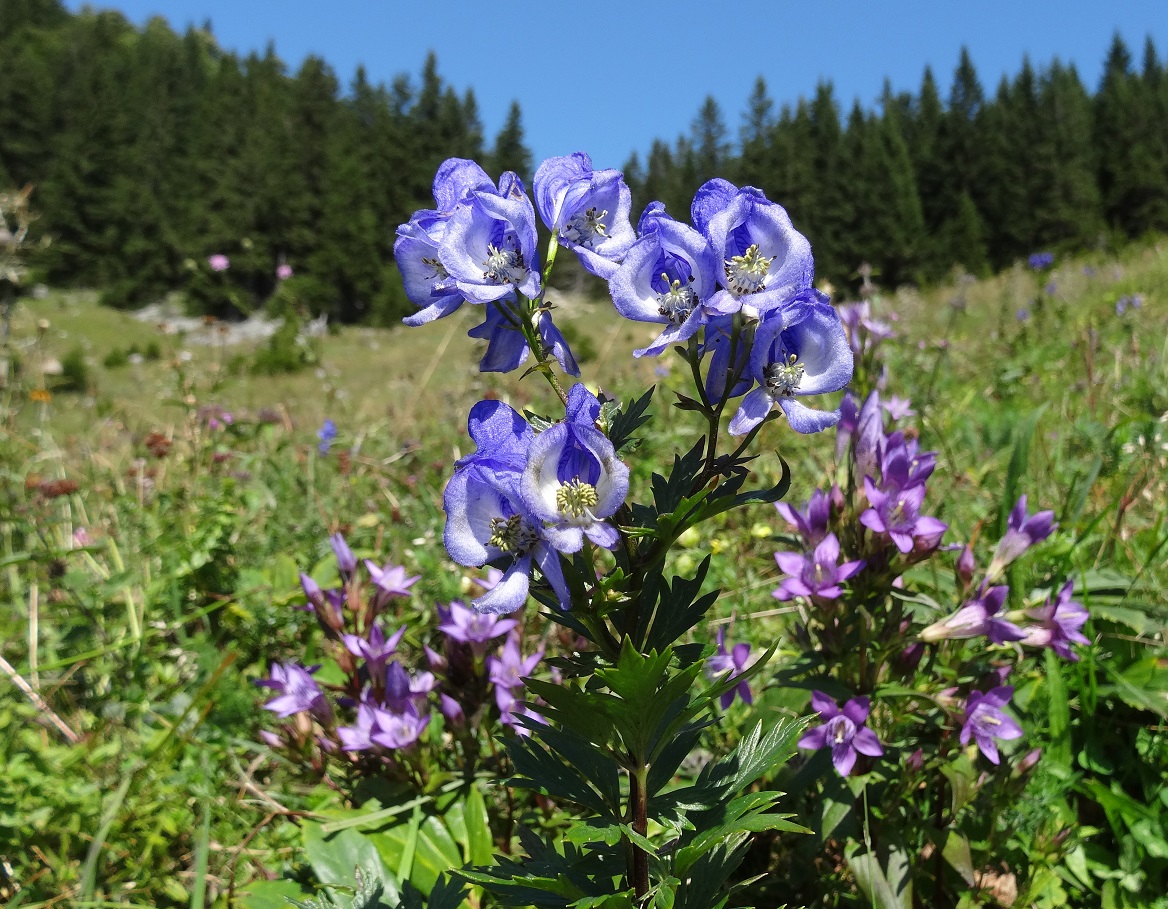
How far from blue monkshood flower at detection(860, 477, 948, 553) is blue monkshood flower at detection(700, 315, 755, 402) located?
0.62 m

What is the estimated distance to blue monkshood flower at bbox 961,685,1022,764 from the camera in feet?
4.83

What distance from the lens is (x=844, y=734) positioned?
1476mm

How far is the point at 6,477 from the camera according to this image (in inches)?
132

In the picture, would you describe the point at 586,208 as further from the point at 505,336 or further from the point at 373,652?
the point at 373,652

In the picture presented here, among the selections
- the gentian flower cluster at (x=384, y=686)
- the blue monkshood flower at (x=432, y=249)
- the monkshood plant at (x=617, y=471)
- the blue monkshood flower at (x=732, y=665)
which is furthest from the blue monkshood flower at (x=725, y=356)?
the gentian flower cluster at (x=384, y=686)

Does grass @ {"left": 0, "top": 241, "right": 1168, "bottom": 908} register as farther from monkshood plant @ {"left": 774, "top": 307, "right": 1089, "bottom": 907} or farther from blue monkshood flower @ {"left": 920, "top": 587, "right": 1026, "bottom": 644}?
blue monkshood flower @ {"left": 920, "top": 587, "right": 1026, "bottom": 644}

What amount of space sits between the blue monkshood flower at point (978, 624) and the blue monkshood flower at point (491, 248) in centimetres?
112

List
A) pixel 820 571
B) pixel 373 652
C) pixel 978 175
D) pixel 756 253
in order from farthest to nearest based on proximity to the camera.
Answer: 1. pixel 978 175
2. pixel 373 652
3. pixel 820 571
4. pixel 756 253

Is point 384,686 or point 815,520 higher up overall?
point 815,520

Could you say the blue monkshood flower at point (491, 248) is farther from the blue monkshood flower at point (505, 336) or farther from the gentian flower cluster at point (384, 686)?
the gentian flower cluster at point (384, 686)

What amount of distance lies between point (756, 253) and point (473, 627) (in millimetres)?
1237

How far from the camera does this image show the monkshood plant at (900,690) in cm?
150

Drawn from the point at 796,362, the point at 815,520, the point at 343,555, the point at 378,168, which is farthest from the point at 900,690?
the point at 378,168

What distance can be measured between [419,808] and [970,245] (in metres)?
52.1
